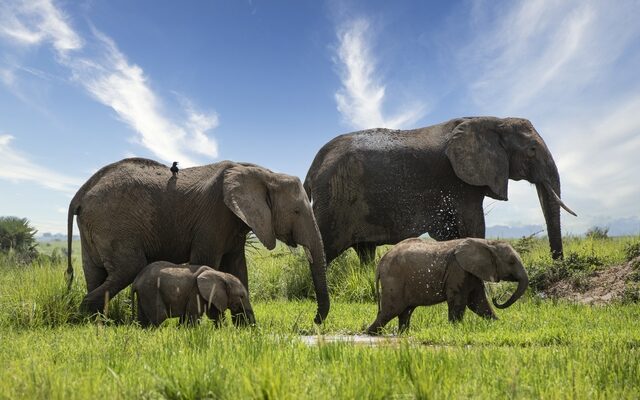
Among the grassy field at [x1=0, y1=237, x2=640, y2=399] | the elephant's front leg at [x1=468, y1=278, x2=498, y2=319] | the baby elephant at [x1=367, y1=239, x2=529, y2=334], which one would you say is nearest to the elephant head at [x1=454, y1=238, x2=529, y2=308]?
the baby elephant at [x1=367, y1=239, x2=529, y2=334]

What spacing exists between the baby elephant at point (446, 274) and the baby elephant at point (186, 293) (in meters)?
1.74

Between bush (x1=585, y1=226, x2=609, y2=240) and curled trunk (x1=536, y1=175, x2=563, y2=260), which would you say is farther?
bush (x1=585, y1=226, x2=609, y2=240)

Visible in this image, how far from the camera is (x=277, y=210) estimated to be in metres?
8.21

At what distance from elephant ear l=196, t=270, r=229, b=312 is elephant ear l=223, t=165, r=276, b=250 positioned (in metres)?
0.82

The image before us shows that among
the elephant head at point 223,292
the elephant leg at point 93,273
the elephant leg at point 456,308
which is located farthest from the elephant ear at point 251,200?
the elephant leg at point 93,273

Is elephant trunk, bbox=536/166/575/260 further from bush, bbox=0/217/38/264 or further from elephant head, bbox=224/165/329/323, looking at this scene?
bush, bbox=0/217/38/264

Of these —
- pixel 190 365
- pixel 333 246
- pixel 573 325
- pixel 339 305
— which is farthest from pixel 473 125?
pixel 190 365

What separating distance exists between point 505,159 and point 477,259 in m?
5.28

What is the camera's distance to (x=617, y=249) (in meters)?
14.1

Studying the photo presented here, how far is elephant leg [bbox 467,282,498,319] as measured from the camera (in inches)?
297

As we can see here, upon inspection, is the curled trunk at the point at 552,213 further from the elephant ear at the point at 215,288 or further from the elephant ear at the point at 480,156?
the elephant ear at the point at 215,288

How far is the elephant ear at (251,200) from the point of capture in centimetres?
787

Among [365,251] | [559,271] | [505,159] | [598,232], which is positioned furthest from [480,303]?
[598,232]

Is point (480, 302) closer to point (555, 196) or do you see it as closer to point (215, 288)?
point (215, 288)
